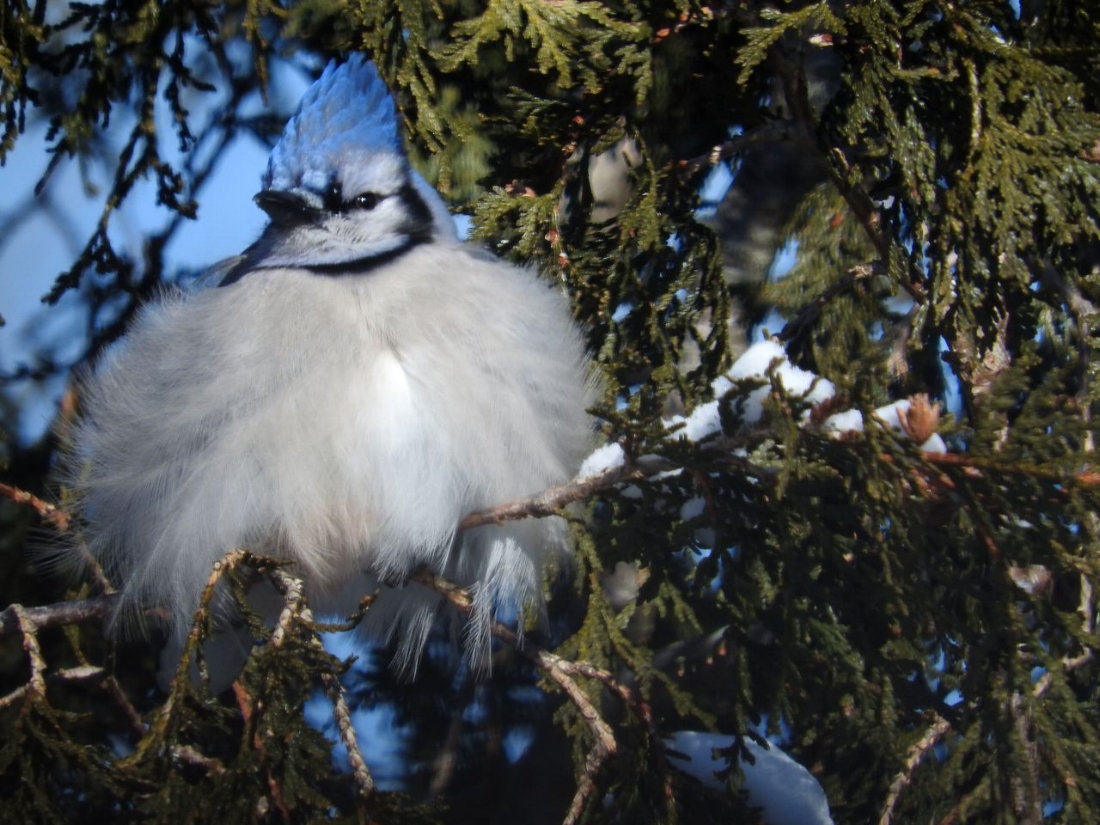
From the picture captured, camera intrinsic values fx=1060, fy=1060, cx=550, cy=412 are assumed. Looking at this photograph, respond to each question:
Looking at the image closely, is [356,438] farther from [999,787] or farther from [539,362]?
[999,787]

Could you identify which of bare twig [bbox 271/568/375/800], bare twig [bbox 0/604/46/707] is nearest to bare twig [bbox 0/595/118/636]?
bare twig [bbox 0/604/46/707]

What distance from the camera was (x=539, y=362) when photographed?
1797 millimetres

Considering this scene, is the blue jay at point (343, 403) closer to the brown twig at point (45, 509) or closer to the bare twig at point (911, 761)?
the brown twig at point (45, 509)

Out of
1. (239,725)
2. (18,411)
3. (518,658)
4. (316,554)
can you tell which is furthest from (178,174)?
(518,658)

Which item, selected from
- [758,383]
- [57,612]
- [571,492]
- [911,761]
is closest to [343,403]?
[571,492]

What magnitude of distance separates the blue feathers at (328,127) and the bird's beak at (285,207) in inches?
1.1

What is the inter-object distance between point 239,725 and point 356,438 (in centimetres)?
77

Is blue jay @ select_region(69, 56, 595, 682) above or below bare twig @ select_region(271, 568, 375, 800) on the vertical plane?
above

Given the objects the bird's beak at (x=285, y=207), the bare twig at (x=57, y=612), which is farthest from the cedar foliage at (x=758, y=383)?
the bird's beak at (x=285, y=207)

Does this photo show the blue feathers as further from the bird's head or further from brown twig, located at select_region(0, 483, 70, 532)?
brown twig, located at select_region(0, 483, 70, 532)

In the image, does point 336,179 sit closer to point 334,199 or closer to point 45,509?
point 334,199

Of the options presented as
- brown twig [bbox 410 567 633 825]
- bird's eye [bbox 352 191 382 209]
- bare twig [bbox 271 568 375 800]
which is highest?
bird's eye [bbox 352 191 382 209]

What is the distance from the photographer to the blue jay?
5.31 ft

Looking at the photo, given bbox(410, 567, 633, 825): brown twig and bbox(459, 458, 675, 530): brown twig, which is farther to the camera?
A: bbox(410, 567, 633, 825): brown twig
